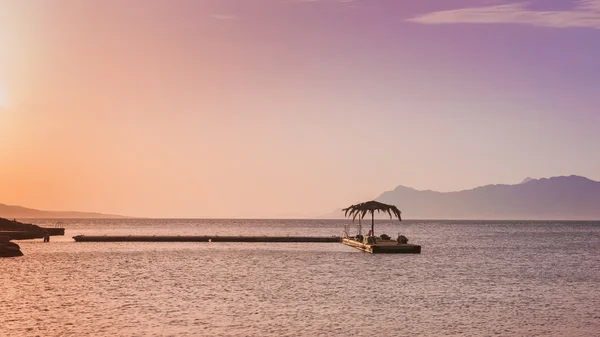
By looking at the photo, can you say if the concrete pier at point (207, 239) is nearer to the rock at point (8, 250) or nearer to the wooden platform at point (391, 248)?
the rock at point (8, 250)

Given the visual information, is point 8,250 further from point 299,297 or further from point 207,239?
point 299,297

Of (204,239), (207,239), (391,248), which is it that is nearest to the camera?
(391,248)

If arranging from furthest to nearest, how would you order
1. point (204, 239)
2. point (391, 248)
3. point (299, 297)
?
point (204, 239) → point (391, 248) → point (299, 297)

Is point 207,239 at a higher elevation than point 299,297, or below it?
higher

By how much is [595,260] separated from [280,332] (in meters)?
77.1

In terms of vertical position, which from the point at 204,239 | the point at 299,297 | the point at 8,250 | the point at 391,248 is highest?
the point at 204,239

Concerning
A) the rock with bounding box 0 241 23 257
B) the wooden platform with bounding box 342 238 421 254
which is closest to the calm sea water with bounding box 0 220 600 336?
the wooden platform with bounding box 342 238 421 254

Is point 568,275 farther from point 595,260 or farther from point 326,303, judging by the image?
point 326,303

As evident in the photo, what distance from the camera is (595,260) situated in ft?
344

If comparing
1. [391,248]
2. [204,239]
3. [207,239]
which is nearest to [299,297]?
[391,248]

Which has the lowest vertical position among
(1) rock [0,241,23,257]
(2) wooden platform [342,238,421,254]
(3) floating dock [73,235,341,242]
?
(1) rock [0,241,23,257]

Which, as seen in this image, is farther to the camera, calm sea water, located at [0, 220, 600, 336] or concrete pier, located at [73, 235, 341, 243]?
concrete pier, located at [73, 235, 341, 243]

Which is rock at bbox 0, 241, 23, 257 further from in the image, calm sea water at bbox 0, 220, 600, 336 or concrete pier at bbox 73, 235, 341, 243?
concrete pier at bbox 73, 235, 341, 243

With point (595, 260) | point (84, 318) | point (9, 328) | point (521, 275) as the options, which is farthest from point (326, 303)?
point (595, 260)
